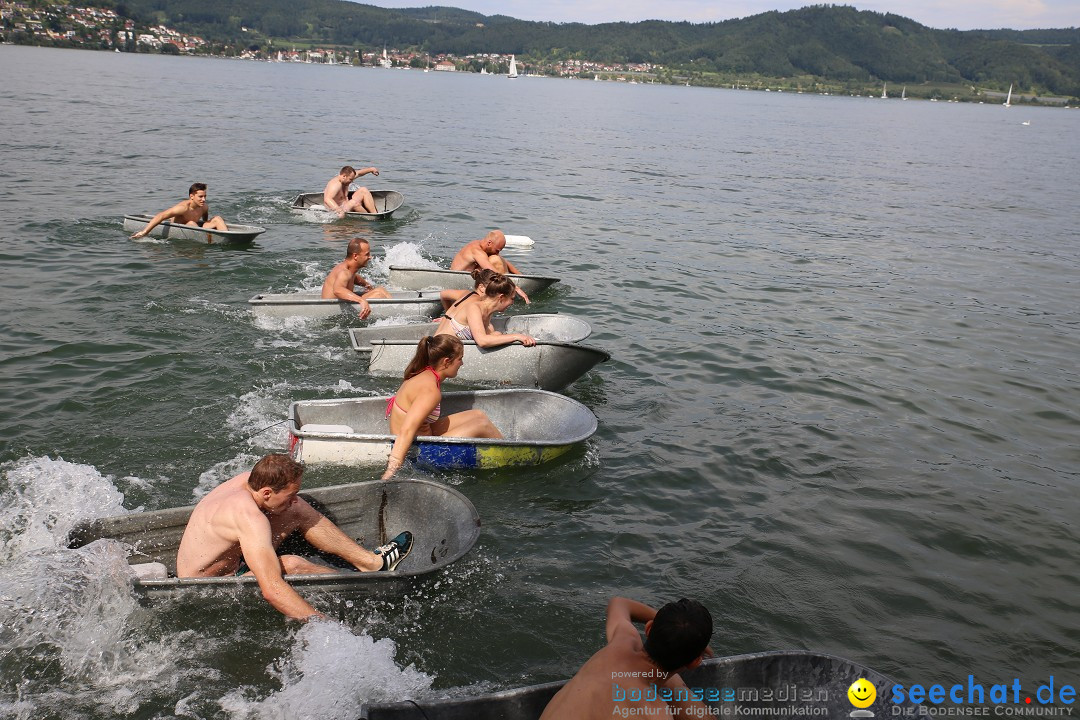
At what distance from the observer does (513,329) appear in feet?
40.7

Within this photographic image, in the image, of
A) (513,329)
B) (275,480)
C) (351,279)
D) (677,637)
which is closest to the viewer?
(677,637)

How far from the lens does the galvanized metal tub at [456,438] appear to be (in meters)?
8.29

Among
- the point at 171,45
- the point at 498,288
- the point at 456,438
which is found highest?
the point at 171,45

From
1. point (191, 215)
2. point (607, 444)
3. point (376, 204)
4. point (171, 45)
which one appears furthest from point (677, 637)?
point (171, 45)

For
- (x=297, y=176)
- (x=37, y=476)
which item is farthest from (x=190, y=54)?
(x=37, y=476)

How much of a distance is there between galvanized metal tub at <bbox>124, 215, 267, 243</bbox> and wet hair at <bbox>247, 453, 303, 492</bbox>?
12.6m

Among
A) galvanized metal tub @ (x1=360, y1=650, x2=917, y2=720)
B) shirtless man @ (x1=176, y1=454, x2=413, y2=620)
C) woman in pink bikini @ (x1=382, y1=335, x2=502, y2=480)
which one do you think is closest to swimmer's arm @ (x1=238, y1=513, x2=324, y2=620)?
shirtless man @ (x1=176, y1=454, x2=413, y2=620)

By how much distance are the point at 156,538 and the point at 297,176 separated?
24458 mm

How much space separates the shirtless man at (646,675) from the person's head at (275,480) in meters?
2.67

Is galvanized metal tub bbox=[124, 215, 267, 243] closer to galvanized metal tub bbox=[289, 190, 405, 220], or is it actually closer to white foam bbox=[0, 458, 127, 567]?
galvanized metal tub bbox=[289, 190, 405, 220]

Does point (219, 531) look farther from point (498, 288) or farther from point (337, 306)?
point (337, 306)

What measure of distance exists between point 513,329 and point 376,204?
42.0 feet

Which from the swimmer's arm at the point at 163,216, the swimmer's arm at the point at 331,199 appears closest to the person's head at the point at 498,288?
the swimmer's arm at the point at 163,216

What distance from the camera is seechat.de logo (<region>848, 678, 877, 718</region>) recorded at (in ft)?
16.4
